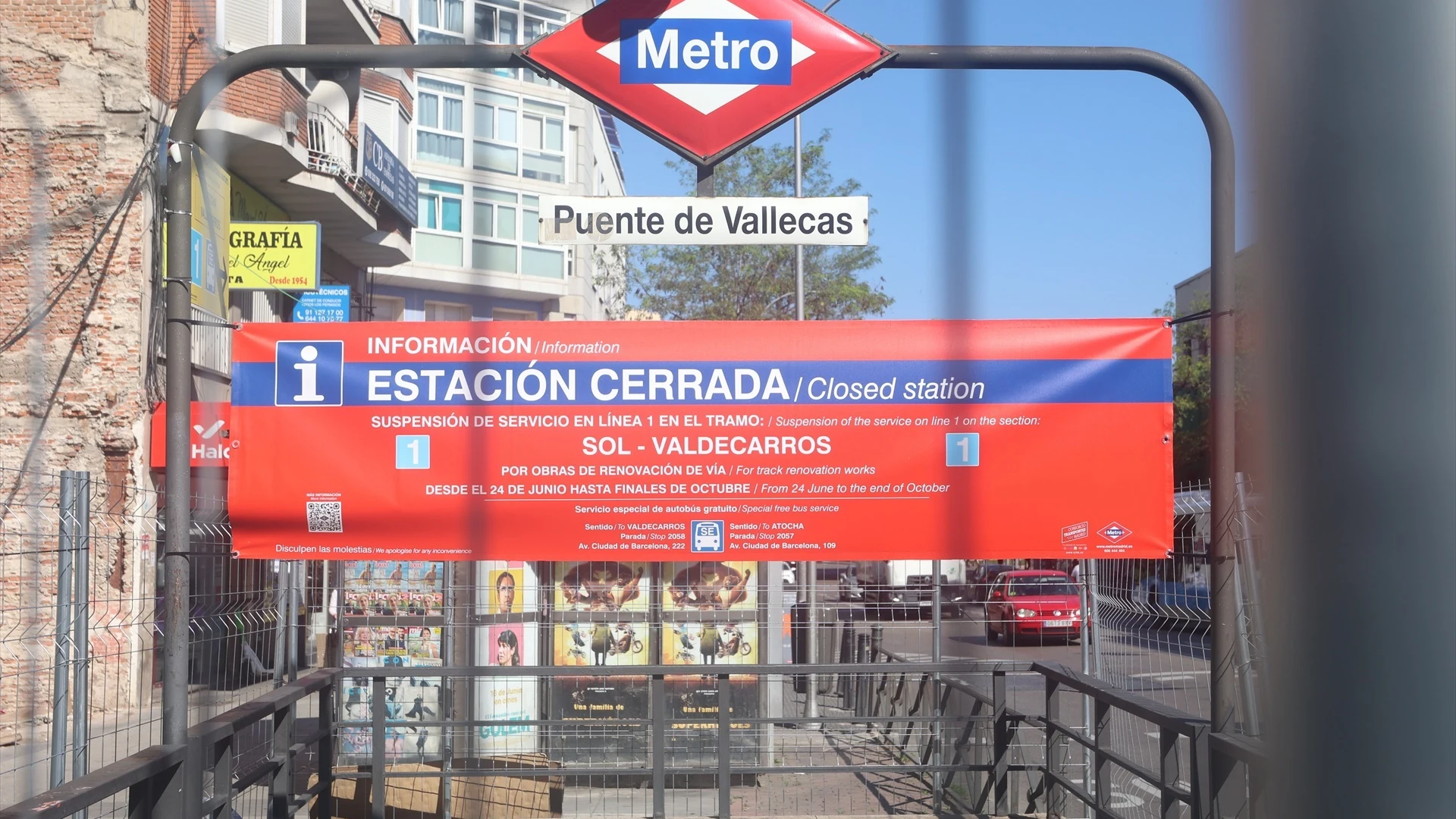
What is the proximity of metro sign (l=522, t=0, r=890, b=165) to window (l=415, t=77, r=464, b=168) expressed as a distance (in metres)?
18.8

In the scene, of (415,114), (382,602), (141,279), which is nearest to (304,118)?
(141,279)

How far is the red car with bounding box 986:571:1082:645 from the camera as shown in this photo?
27.2ft

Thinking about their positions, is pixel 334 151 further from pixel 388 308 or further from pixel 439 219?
pixel 388 308

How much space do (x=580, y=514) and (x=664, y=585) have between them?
187 cm

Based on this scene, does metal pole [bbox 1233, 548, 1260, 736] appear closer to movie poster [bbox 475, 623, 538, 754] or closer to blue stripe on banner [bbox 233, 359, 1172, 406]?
blue stripe on banner [bbox 233, 359, 1172, 406]

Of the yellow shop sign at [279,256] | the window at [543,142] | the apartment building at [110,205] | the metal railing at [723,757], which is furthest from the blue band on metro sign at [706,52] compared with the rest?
the window at [543,142]

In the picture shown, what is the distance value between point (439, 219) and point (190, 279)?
22.3 meters

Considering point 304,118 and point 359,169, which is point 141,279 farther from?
point 359,169

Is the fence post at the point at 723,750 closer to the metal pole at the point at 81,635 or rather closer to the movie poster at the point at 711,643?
the movie poster at the point at 711,643

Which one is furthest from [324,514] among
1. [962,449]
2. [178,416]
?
[962,449]

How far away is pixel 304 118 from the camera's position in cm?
1686

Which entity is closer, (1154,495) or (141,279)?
(1154,495)

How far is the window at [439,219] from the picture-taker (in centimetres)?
2653

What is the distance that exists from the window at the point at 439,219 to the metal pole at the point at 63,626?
21668mm
